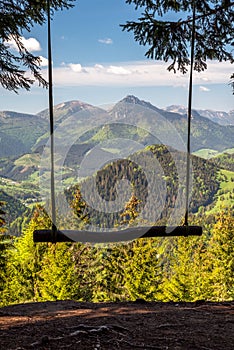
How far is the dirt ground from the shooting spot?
11.8 ft

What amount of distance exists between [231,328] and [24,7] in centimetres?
570

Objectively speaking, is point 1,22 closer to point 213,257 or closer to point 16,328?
point 16,328

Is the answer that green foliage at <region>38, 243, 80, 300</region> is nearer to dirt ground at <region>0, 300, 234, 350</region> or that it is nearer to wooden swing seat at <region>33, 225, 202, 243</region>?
dirt ground at <region>0, 300, 234, 350</region>

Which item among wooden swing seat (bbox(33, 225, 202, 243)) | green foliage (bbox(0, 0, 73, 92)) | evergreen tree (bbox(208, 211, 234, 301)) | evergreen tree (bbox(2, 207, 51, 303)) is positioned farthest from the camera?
evergreen tree (bbox(208, 211, 234, 301))

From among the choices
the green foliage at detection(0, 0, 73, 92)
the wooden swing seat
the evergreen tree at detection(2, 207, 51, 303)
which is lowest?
the evergreen tree at detection(2, 207, 51, 303)

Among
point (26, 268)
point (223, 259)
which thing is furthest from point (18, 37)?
point (223, 259)

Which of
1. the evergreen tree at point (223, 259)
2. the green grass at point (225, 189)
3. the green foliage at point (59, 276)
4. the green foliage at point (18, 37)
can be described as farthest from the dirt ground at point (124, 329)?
the green grass at point (225, 189)

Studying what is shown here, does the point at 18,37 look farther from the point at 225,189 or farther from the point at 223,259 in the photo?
the point at 225,189

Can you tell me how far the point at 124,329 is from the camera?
4.12 m

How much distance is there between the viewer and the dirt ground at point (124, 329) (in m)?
3.60

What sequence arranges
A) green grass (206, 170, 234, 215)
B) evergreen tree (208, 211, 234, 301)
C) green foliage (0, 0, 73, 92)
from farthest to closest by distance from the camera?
green grass (206, 170, 234, 215)
evergreen tree (208, 211, 234, 301)
green foliage (0, 0, 73, 92)

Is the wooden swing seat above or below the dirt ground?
above

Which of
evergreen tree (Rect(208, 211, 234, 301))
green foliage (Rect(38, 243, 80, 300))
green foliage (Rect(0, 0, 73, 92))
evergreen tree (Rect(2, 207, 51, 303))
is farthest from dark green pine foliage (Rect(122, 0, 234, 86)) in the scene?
evergreen tree (Rect(208, 211, 234, 301))

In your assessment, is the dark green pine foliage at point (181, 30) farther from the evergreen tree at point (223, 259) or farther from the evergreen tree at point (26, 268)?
the evergreen tree at point (223, 259)
